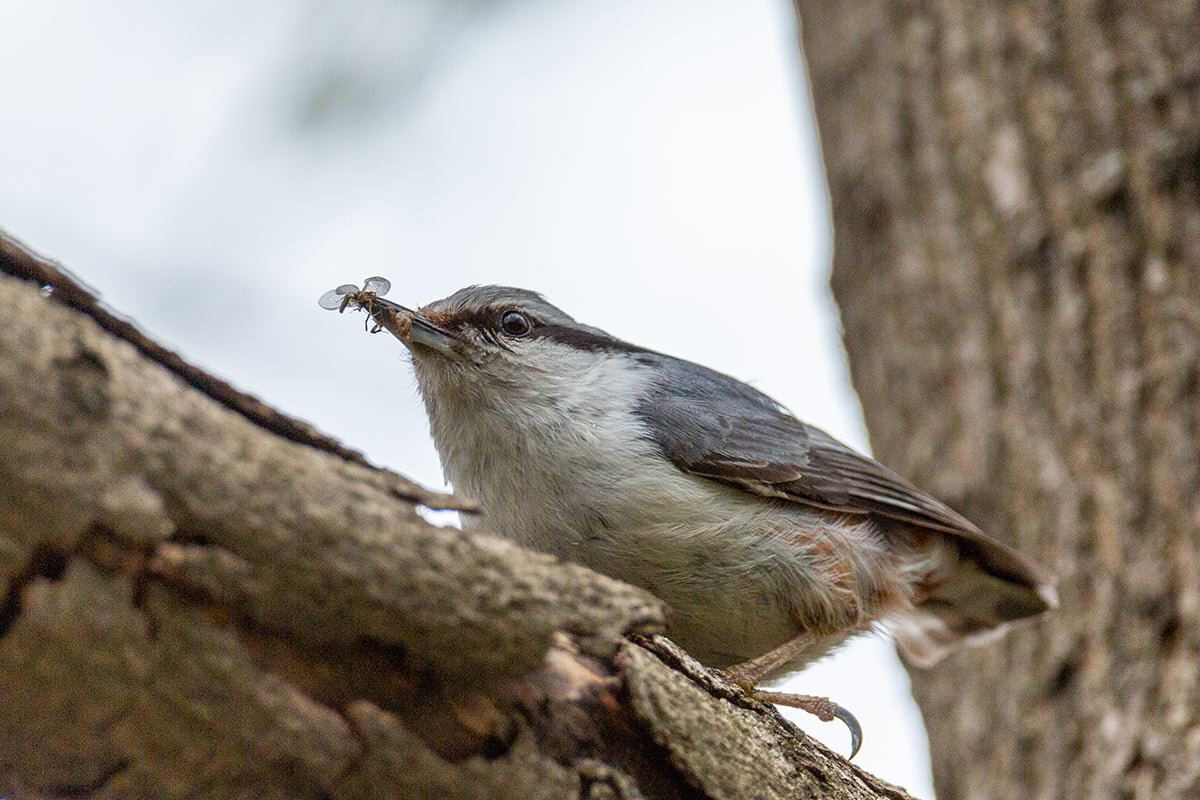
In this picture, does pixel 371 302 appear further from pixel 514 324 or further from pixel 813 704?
pixel 813 704

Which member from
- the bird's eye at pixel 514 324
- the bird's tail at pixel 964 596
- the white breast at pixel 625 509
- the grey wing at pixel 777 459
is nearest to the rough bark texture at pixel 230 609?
the white breast at pixel 625 509

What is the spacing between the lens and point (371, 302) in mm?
3879

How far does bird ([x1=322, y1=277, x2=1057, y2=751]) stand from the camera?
343 centimetres

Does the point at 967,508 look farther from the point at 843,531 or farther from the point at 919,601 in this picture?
the point at 843,531

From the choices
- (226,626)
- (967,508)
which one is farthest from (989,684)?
(226,626)

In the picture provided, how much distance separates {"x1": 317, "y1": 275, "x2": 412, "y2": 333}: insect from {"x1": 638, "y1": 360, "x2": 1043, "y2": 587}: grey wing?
939 mm

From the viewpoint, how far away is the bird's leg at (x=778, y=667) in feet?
11.2

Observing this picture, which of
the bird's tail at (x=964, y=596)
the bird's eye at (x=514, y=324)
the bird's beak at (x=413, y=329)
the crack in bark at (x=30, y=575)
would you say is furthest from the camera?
the bird's eye at (x=514, y=324)

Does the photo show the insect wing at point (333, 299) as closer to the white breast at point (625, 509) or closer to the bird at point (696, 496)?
the bird at point (696, 496)

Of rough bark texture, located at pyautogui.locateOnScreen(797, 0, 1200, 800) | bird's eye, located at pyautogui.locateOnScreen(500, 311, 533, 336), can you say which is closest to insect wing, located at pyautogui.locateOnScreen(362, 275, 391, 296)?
bird's eye, located at pyautogui.locateOnScreen(500, 311, 533, 336)

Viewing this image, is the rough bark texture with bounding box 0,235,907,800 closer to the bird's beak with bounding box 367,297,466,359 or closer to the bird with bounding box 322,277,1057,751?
the bird with bounding box 322,277,1057,751

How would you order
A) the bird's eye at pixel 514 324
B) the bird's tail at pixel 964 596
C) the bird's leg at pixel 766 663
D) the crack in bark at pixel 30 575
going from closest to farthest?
the crack in bark at pixel 30 575 → the bird's leg at pixel 766 663 → the bird's tail at pixel 964 596 → the bird's eye at pixel 514 324

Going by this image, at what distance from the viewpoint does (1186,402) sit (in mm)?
3875

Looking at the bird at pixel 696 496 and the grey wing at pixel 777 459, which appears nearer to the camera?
the bird at pixel 696 496
